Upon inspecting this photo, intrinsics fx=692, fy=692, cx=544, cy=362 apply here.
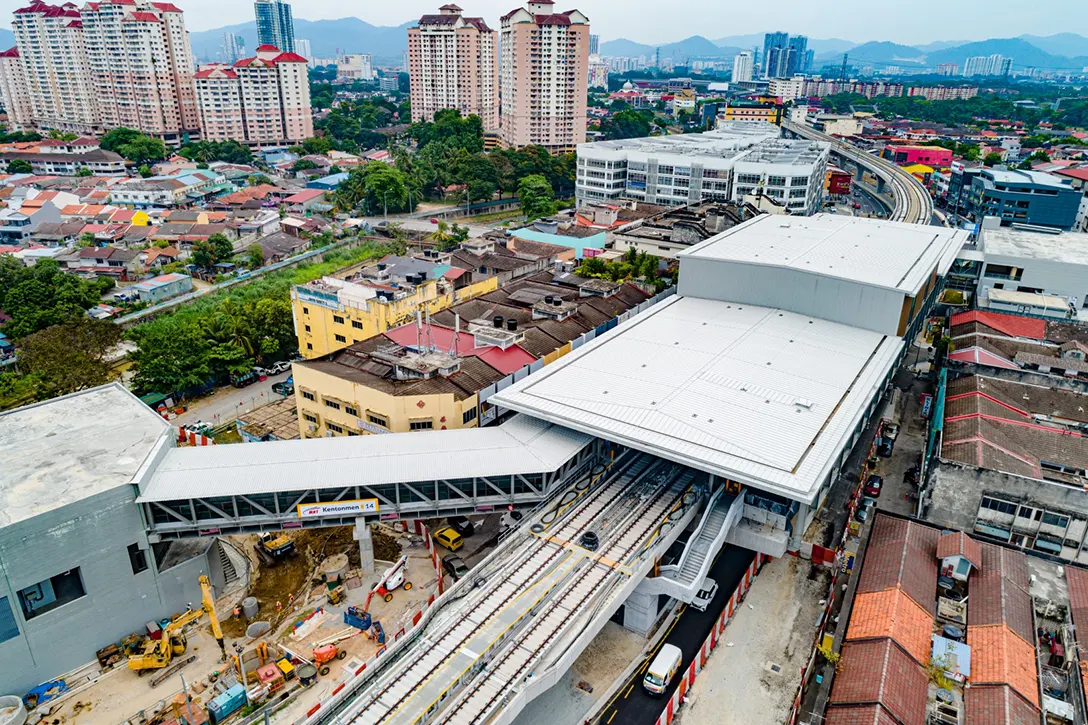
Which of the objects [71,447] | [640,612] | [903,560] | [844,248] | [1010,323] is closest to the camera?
[640,612]

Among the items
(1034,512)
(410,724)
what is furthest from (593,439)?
(1034,512)

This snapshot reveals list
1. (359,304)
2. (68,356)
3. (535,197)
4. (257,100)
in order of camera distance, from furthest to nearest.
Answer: (257,100)
(535,197)
(359,304)
(68,356)

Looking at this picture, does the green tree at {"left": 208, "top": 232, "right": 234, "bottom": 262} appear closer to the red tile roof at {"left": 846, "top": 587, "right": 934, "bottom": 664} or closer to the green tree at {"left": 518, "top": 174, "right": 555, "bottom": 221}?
the green tree at {"left": 518, "top": 174, "right": 555, "bottom": 221}

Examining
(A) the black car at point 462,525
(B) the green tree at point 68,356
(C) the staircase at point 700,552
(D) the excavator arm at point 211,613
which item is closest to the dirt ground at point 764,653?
(C) the staircase at point 700,552

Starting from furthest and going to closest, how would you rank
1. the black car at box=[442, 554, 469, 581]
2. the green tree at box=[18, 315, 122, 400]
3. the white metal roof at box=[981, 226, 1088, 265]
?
the white metal roof at box=[981, 226, 1088, 265] → the green tree at box=[18, 315, 122, 400] → the black car at box=[442, 554, 469, 581]

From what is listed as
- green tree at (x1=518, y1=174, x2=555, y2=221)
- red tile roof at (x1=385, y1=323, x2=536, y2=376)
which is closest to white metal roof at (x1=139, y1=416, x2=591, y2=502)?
red tile roof at (x1=385, y1=323, x2=536, y2=376)

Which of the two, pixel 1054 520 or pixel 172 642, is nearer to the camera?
pixel 172 642

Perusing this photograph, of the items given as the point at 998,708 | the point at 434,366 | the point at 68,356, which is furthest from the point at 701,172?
the point at 998,708

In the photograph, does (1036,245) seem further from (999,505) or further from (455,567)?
(455,567)
